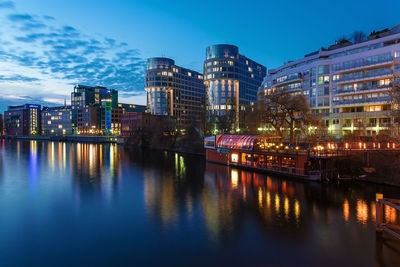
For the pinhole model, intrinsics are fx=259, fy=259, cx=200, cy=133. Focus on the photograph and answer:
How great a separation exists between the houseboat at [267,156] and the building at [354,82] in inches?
729

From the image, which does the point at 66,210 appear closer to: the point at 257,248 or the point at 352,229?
the point at 257,248

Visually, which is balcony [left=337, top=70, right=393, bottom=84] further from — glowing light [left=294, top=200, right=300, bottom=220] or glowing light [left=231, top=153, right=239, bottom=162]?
glowing light [left=294, top=200, right=300, bottom=220]

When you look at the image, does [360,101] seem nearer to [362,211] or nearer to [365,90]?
[365,90]

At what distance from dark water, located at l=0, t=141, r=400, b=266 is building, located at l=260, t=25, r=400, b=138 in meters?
35.4

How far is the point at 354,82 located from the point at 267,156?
131ft

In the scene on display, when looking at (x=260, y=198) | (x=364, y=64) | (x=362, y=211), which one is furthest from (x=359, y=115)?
(x=260, y=198)

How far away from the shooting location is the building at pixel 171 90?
A: 158 metres

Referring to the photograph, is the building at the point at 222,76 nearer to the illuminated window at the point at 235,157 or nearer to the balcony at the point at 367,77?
the balcony at the point at 367,77

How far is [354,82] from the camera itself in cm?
6881

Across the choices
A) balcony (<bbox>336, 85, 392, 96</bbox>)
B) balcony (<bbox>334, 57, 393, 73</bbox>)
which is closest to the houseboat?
balcony (<bbox>336, 85, 392, 96</bbox>)

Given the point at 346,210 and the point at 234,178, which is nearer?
the point at 346,210

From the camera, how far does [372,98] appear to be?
63375mm

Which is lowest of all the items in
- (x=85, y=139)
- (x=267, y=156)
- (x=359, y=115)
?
(x=267, y=156)

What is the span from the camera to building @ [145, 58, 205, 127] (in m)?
158
